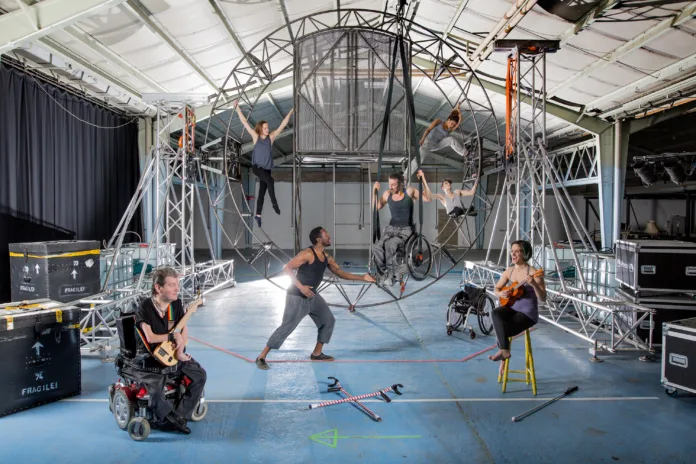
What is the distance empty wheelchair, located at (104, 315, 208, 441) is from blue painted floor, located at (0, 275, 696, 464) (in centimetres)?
13

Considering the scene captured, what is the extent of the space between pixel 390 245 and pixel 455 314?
11.8 ft

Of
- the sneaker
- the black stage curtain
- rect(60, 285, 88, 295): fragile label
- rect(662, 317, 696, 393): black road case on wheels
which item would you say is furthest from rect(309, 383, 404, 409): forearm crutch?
the black stage curtain

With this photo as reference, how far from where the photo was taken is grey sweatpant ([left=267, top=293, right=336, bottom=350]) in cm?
543

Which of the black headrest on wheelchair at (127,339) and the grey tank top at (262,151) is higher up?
the grey tank top at (262,151)

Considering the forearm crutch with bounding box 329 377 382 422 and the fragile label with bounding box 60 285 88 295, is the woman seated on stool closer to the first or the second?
the forearm crutch with bounding box 329 377 382 422

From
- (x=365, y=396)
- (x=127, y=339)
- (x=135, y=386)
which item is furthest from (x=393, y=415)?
(x=127, y=339)

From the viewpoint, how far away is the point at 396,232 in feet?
14.7

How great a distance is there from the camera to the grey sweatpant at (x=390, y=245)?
4.46 metres

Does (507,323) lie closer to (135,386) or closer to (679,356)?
(679,356)

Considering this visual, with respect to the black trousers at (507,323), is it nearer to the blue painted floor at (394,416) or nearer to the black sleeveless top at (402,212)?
the blue painted floor at (394,416)

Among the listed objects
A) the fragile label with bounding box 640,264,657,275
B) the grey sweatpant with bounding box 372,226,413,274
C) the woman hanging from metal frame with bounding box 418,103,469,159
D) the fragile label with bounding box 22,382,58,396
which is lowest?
the fragile label with bounding box 22,382,58,396

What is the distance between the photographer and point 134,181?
12.5 meters

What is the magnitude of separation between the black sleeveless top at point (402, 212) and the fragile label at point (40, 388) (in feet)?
12.5

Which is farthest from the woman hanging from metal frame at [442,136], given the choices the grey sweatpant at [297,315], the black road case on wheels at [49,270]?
the black road case on wheels at [49,270]
